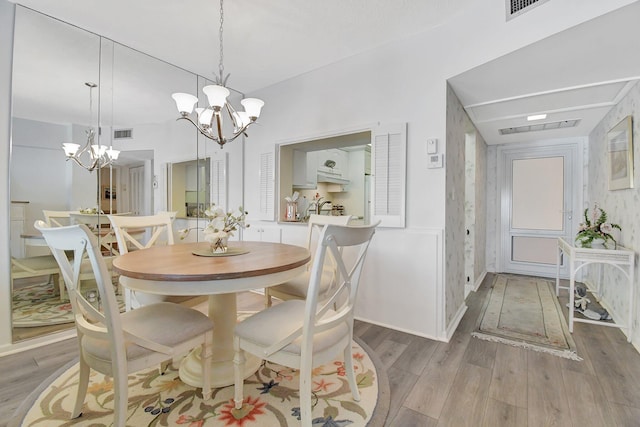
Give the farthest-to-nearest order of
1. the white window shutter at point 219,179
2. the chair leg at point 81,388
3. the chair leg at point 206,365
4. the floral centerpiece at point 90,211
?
the white window shutter at point 219,179 < the floral centerpiece at point 90,211 < the chair leg at point 206,365 < the chair leg at point 81,388

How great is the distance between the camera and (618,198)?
2695 mm

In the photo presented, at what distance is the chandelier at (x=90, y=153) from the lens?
244 centimetres

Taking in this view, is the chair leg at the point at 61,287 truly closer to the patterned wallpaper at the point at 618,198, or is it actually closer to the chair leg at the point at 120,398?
the chair leg at the point at 120,398

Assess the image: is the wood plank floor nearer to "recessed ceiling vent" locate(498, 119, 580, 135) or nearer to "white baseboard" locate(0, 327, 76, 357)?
"white baseboard" locate(0, 327, 76, 357)

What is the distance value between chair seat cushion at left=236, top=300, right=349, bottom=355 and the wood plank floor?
0.54 metres

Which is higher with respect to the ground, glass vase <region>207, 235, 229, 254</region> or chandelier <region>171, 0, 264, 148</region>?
chandelier <region>171, 0, 264, 148</region>

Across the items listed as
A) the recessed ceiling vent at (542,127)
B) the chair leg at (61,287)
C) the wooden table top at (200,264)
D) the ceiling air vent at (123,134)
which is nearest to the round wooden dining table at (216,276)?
the wooden table top at (200,264)

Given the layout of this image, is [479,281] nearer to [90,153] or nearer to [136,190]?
[136,190]

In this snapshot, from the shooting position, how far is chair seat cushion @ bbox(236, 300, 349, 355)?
127 centimetres

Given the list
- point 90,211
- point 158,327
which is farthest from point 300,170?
point 158,327

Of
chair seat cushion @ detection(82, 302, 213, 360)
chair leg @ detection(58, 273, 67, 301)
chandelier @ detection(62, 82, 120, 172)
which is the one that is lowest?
chair leg @ detection(58, 273, 67, 301)

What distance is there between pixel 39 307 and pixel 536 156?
21.0ft

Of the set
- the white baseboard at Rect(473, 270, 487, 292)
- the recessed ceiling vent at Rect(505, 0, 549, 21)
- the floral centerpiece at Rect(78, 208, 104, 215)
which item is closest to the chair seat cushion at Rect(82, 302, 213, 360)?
the floral centerpiece at Rect(78, 208, 104, 215)

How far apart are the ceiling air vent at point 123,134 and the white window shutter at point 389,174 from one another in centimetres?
251
